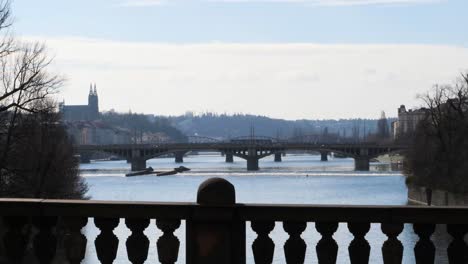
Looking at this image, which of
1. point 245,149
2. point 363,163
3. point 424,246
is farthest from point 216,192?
point 245,149

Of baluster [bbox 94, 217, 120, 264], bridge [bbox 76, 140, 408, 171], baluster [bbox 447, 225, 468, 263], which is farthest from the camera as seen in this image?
bridge [bbox 76, 140, 408, 171]

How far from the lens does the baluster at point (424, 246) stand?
6.87 m

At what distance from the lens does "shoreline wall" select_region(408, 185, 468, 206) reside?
55325 millimetres

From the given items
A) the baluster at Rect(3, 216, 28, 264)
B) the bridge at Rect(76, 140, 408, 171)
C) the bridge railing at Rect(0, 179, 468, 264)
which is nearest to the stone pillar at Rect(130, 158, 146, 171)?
the bridge at Rect(76, 140, 408, 171)

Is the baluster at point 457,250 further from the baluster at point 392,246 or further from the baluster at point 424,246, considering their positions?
the baluster at point 392,246

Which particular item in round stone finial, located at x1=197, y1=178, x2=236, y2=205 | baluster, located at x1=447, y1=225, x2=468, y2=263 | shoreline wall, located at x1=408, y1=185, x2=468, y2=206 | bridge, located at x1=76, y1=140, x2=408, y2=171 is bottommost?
shoreline wall, located at x1=408, y1=185, x2=468, y2=206

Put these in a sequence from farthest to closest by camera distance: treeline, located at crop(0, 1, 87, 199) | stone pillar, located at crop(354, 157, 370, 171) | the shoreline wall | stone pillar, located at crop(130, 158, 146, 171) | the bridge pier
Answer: the bridge pier → stone pillar, located at crop(130, 158, 146, 171) → stone pillar, located at crop(354, 157, 370, 171) → the shoreline wall → treeline, located at crop(0, 1, 87, 199)

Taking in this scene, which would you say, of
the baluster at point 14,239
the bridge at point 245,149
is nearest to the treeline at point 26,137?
the baluster at point 14,239

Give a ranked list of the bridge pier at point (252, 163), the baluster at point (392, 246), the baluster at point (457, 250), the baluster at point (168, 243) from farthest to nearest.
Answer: the bridge pier at point (252, 163) → the baluster at point (168, 243) → the baluster at point (392, 246) → the baluster at point (457, 250)

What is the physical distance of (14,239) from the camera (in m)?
7.43

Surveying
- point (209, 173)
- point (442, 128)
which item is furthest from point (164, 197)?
point (209, 173)

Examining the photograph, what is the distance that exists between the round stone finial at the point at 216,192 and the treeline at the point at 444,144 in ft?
167

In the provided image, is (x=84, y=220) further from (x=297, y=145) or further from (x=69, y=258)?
(x=297, y=145)

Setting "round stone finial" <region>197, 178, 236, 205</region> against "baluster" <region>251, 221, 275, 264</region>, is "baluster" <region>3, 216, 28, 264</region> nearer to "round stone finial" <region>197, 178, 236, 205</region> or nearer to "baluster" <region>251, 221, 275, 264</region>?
"round stone finial" <region>197, 178, 236, 205</region>
